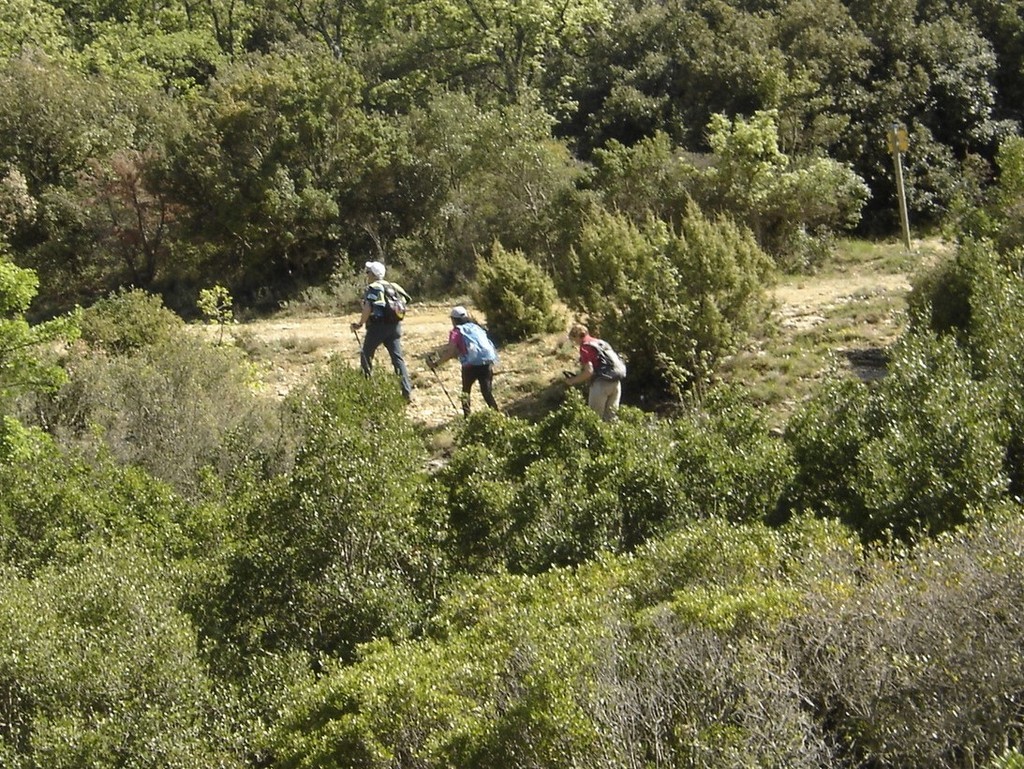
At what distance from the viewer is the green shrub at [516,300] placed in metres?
15.7

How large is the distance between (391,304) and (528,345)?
3371 mm

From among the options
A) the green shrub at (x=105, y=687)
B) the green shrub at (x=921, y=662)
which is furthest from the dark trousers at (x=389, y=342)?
the green shrub at (x=921, y=662)

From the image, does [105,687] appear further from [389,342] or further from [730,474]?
[389,342]

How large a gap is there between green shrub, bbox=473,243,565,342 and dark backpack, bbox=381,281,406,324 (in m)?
3.37

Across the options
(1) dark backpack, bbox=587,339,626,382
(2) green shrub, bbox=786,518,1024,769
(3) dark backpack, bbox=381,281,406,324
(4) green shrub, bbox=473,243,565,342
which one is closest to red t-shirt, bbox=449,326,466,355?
(3) dark backpack, bbox=381,281,406,324

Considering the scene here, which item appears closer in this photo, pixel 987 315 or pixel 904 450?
pixel 904 450

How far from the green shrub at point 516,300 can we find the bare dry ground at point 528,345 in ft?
0.79

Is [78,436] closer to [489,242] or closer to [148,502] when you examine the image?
[148,502]

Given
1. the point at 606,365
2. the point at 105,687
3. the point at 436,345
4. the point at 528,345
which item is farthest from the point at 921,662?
the point at 436,345

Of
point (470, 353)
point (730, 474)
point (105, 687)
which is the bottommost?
point (470, 353)

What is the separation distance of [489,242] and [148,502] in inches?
453

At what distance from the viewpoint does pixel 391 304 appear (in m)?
12.3

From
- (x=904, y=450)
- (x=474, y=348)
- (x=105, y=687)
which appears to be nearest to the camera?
(x=105, y=687)

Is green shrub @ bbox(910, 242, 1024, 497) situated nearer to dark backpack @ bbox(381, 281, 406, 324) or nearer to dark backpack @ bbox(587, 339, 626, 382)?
dark backpack @ bbox(587, 339, 626, 382)
